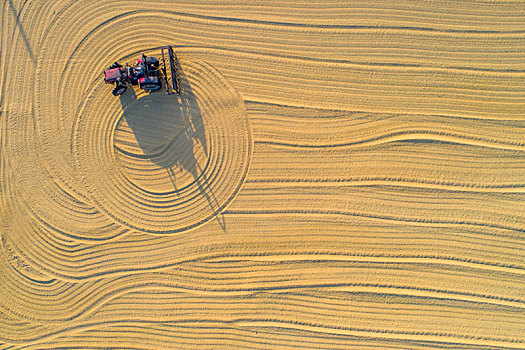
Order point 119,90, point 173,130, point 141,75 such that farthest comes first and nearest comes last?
point 173,130 < point 119,90 < point 141,75

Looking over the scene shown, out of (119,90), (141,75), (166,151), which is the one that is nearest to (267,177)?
(166,151)

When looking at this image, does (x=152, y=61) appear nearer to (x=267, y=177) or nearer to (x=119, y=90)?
(x=119, y=90)

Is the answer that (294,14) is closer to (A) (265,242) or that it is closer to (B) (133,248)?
(A) (265,242)

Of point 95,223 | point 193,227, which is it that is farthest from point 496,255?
point 95,223

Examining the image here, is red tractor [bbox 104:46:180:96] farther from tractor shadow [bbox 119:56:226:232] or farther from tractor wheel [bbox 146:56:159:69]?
tractor shadow [bbox 119:56:226:232]

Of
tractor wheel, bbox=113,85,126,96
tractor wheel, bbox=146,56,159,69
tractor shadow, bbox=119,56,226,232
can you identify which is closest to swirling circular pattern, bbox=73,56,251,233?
tractor shadow, bbox=119,56,226,232
